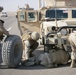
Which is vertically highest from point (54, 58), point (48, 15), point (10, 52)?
point (48, 15)

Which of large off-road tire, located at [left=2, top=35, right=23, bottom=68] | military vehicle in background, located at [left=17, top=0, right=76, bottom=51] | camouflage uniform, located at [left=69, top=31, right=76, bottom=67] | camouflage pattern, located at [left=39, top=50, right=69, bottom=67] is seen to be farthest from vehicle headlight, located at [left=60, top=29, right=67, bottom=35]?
large off-road tire, located at [left=2, top=35, right=23, bottom=68]

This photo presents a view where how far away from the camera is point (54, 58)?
8633 mm

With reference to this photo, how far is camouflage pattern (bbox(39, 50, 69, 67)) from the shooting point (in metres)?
8.56

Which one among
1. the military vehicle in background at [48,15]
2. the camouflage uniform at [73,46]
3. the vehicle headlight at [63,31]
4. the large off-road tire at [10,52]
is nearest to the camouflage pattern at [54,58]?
the camouflage uniform at [73,46]

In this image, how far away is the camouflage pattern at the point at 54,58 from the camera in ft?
28.1

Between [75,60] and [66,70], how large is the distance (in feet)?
1.85

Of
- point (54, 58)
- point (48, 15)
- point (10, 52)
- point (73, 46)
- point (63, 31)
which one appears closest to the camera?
point (10, 52)

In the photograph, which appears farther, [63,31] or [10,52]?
[63,31]

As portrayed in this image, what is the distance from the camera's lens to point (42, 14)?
12156 mm

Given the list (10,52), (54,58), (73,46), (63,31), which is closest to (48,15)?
(63,31)

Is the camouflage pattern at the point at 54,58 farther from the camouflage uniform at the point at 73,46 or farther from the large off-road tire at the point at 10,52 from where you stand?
the large off-road tire at the point at 10,52

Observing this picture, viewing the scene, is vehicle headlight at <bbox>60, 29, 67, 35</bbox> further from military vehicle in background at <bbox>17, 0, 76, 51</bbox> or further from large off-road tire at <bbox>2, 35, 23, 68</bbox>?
large off-road tire at <bbox>2, 35, 23, 68</bbox>

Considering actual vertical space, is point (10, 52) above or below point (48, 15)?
below

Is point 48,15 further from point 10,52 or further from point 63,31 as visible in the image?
point 10,52
